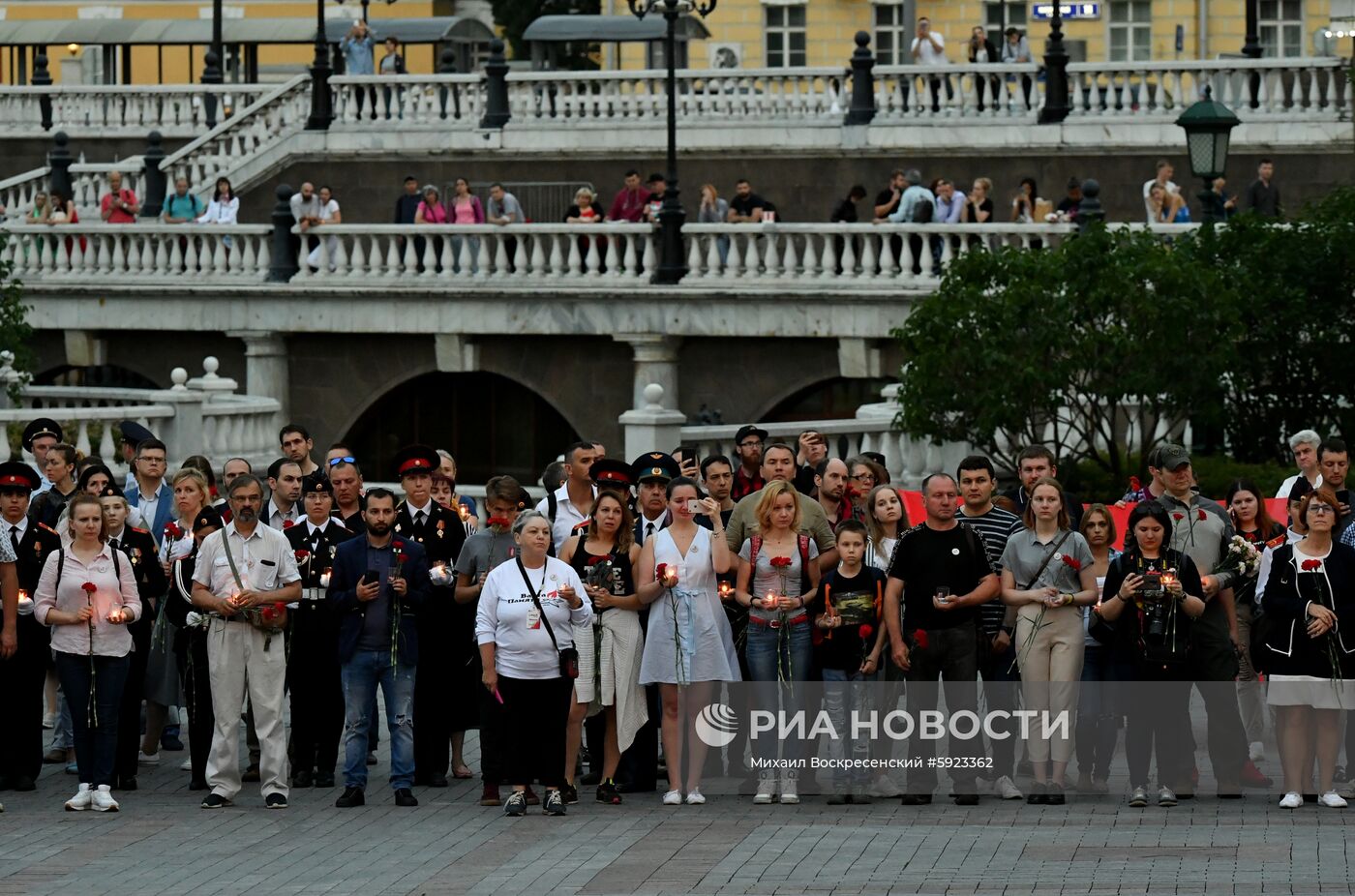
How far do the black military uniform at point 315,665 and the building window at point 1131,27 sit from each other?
37960 mm

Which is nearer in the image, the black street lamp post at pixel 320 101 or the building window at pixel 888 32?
the black street lamp post at pixel 320 101

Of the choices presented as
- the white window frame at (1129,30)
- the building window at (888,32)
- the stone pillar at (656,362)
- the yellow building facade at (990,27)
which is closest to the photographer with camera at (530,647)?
the stone pillar at (656,362)

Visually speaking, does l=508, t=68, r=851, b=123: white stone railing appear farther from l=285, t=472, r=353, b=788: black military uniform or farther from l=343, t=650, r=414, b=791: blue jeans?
l=343, t=650, r=414, b=791: blue jeans

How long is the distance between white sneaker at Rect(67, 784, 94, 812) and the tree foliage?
972cm

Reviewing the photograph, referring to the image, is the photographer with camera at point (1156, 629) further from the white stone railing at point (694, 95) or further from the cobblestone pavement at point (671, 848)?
the white stone railing at point (694, 95)

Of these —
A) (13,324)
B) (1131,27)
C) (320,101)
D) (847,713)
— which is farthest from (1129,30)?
(847,713)

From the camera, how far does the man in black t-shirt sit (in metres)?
14.4

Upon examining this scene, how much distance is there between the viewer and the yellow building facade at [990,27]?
50156 mm

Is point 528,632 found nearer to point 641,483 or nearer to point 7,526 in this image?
point 641,483

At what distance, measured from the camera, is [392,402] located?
35.8m

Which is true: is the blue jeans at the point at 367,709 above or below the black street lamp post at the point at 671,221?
below

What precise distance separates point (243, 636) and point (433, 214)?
19.4m

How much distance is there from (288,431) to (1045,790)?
220 inches

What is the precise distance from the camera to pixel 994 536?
14.9 meters
